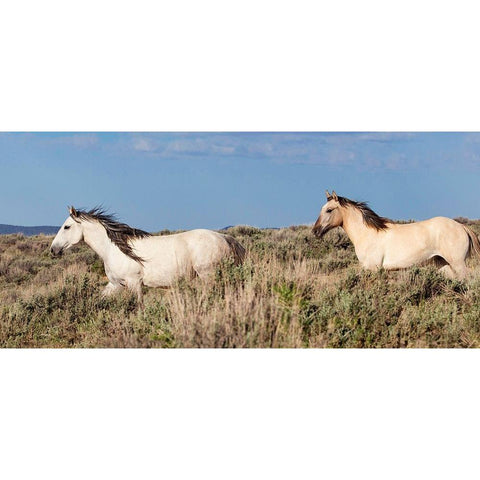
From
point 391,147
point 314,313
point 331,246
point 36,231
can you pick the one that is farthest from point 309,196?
point 36,231

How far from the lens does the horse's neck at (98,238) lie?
7977 mm

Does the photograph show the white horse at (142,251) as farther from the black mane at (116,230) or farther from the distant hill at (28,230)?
the distant hill at (28,230)

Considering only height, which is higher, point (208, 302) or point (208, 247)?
point (208, 247)

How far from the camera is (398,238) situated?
8008 mm

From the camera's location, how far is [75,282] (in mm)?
8234

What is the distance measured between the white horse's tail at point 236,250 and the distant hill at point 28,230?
2.14 meters

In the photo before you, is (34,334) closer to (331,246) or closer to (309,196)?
(309,196)

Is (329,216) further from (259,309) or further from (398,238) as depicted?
(259,309)

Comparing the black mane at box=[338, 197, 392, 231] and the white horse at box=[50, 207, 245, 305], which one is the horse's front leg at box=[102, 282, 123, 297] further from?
the black mane at box=[338, 197, 392, 231]

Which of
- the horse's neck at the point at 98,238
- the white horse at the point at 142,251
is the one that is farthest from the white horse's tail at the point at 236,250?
the horse's neck at the point at 98,238

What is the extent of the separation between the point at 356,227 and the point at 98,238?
3.22 meters

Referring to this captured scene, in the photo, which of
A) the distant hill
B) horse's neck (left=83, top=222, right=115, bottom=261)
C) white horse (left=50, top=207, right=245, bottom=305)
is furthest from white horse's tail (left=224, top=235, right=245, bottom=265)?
the distant hill
